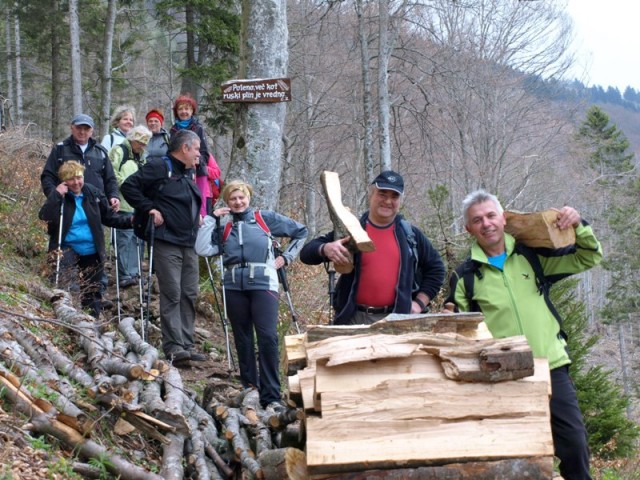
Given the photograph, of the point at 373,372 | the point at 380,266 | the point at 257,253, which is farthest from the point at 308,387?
the point at 257,253

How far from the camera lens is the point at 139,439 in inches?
191

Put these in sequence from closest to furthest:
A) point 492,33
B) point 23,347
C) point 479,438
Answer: point 479,438 < point 23,347 < point 492,33

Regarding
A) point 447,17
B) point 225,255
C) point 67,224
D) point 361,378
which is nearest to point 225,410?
point 225,255

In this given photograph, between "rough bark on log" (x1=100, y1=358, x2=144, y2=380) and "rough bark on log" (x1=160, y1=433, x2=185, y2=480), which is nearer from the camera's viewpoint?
"rough bark on log" (x1=160, y1=433, x2=185, y2=480)

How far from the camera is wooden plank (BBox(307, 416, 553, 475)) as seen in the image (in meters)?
3.45

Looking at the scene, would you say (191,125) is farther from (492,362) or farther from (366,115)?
(366,115)

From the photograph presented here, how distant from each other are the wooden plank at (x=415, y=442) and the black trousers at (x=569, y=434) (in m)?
0.67

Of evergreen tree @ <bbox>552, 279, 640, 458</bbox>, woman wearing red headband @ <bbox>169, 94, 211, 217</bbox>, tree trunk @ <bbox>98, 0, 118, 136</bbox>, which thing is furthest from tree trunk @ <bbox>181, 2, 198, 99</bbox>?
evergreen tree @ <bbox>552, 279, 640, 458</bbox>

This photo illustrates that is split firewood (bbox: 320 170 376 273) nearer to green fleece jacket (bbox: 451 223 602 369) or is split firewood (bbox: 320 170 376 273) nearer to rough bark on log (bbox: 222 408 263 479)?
green fleece jacket (bbox: 451 223 602 369)

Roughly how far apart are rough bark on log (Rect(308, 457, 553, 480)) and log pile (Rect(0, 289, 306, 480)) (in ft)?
2.02

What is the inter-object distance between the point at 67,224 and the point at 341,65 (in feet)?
62.9

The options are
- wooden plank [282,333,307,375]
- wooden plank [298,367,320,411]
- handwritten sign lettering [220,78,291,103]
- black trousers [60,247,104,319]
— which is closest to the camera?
wooden plank [298,367,320,411]

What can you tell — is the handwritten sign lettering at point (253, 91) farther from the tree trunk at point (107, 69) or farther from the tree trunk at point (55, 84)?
the tree trunk at point (55, 84)

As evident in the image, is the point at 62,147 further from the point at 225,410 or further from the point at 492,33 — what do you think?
the point at 492,33
